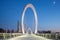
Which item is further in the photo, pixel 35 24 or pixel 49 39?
pixel 35 24

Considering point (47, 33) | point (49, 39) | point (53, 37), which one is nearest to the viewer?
point (49, 39)

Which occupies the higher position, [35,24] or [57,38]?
[35,24]

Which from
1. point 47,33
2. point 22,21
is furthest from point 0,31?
point 22,21

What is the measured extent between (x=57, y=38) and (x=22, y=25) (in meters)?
7.17

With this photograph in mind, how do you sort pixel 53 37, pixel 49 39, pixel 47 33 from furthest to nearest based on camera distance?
pixel 47 33 → pixel 53 37 → pixel 49 39

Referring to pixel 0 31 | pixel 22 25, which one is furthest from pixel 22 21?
pixel 0 31

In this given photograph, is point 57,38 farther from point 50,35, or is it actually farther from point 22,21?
point 22,21

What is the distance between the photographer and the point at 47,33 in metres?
11.0

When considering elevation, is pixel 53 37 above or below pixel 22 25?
below

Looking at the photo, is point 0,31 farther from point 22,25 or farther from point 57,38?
point 22,25

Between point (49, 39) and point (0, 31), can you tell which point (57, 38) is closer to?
point (49, 39)

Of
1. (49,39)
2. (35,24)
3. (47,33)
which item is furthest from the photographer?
(35,24)

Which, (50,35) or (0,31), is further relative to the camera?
(0,31)

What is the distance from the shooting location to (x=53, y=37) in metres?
10.1
